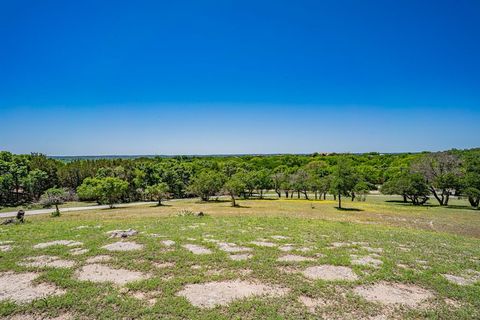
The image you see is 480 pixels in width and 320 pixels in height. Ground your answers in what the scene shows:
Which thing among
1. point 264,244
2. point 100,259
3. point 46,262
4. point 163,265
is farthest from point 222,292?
point 46,262

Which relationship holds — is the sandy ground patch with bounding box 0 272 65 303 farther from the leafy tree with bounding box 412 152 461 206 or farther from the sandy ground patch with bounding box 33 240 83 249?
the leafy tree with bounding box 412 152 461 206

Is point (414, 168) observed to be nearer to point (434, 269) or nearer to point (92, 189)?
point (434, 269)

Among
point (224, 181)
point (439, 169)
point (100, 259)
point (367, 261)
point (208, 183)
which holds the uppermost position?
point (439, 169)

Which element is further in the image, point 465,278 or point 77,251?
point 77,251

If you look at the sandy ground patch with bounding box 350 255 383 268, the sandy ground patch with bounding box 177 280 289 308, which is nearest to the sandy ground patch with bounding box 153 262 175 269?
the sandy ground patch with bounding box 177 280 289 308

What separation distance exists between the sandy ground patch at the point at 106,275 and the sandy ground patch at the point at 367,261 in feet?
31.8

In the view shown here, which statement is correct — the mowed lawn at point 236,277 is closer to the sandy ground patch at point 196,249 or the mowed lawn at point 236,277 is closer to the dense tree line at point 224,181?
the sandy ground patch at point 196,249

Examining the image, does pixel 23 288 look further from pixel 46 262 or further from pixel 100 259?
pixel 100 259

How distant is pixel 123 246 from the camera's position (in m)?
14.8

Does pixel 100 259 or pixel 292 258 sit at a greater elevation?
pixel 100 259

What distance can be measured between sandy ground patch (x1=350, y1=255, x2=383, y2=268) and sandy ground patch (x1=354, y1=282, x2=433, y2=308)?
6.43 ft

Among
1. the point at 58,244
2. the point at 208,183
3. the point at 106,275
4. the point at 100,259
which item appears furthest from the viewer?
the point at 208,183

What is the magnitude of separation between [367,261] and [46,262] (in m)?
15.3

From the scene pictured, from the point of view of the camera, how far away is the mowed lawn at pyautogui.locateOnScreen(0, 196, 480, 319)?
8.40 m
